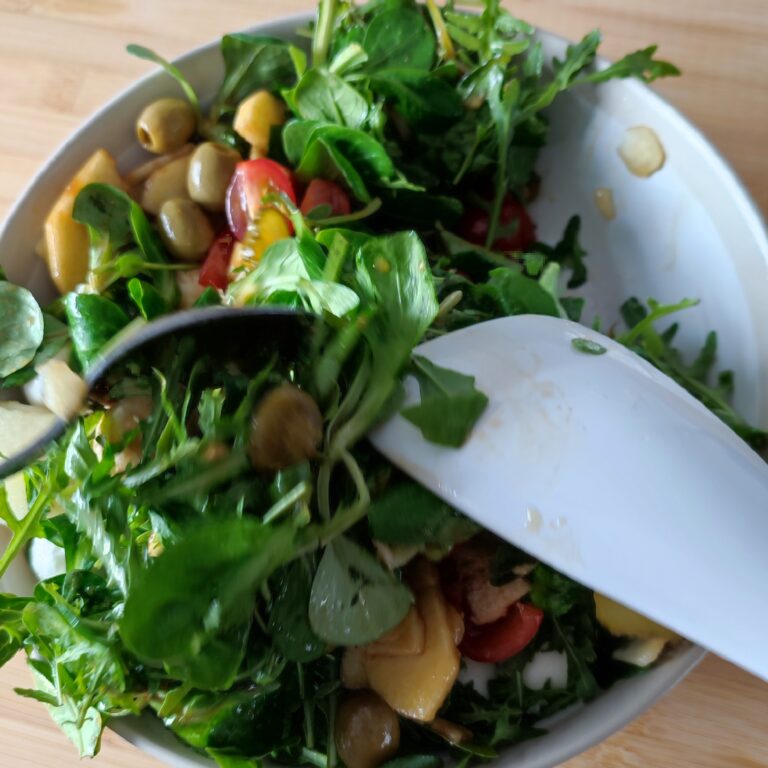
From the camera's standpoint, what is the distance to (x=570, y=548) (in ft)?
1.53

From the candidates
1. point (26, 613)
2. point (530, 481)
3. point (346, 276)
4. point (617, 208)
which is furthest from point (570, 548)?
point (617, 208)

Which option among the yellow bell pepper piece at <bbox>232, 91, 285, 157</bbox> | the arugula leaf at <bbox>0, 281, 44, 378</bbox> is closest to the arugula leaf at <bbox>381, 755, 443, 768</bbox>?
the arugula leaf at <bbox>0, 281, 44, 378</bbox>

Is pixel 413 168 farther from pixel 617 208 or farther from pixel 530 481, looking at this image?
pixel 530 481

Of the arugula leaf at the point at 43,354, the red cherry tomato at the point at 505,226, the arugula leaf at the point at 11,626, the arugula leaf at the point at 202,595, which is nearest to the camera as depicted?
the arugula leaf at the point at 202,595

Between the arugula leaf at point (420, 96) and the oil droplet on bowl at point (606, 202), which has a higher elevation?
the arugula leaf at point (420, 96)

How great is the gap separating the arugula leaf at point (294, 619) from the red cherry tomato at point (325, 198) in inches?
13.0

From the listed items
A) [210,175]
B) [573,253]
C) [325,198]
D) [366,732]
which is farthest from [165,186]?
[366,732]

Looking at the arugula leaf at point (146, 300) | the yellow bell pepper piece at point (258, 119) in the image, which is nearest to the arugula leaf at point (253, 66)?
the yellow bell pepper piece at point (258, 119)

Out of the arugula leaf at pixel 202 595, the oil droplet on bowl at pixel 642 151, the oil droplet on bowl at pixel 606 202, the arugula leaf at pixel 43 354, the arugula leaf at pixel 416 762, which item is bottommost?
the arugula leaf at pixel 416 762

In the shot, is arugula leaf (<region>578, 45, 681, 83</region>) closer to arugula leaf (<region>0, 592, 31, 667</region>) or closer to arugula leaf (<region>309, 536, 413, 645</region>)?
arugula leaf (<region>309, 536, 413, 645</region>)

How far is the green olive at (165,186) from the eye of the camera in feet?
2.45

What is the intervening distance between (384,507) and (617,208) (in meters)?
0.45

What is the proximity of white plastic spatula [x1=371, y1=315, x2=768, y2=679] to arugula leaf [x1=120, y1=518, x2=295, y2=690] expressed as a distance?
12 cm

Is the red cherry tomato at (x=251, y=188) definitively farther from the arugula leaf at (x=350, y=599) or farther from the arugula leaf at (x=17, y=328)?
the arugula leaf at (x=350, y=599)
